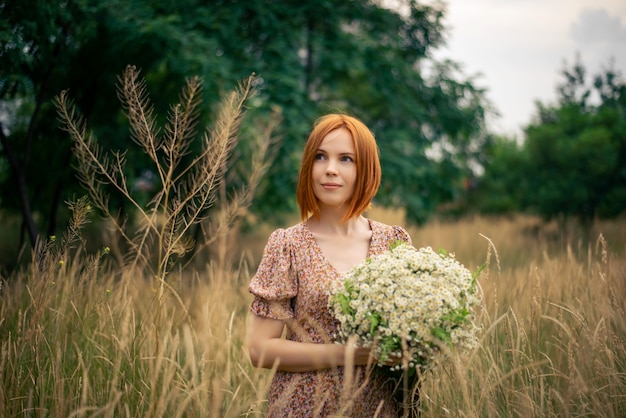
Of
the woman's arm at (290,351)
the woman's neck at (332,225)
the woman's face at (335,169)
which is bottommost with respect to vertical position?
the woman's arm at (290,351)

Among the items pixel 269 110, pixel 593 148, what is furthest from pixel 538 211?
pixel 269 110

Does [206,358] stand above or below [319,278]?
below

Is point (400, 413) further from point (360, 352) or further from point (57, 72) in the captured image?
point (57, 72)

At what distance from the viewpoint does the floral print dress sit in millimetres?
1889

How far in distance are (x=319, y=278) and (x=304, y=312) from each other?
139 millimetres

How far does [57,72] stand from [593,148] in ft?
26.7

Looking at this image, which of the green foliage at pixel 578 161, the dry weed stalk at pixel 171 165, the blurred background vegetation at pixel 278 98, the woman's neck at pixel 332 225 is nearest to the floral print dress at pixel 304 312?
the woman's neck at pixel 332 225

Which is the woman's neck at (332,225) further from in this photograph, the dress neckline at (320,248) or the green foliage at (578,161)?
the green foliage at (578,161)

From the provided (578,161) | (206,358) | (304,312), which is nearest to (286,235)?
(304,312)

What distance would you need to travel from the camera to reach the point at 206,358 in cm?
272

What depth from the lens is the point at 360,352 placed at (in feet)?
5.81

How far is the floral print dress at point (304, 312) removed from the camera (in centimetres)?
189

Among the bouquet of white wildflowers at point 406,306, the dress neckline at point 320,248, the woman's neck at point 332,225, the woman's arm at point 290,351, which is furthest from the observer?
the woman's neck at point 332,225

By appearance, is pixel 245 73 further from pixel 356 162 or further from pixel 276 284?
pixel 276 284
